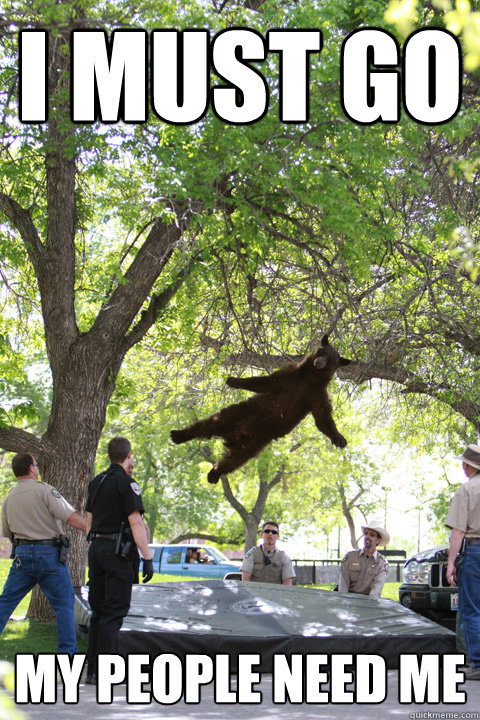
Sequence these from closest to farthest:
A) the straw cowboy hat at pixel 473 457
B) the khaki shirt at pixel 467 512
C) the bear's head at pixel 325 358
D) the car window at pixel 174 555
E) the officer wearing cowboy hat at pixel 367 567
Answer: the khaki shirt at pixel 467 512, the straw cowboy hat at pixel 473 457, the bear's head at pixel 325 358, the officer wearing cowboy hat at pixel 367 567, the car window at pixel 174 555

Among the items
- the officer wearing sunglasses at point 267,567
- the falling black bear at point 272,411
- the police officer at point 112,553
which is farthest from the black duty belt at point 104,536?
the officer wearing sunglasses at point 267,567

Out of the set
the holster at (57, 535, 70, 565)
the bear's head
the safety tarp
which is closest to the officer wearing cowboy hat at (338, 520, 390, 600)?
the safety tarp

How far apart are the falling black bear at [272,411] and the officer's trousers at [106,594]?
2596 mm

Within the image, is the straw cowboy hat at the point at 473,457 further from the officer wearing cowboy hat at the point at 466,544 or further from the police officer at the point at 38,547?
Result: the police officer at the point at 38,547

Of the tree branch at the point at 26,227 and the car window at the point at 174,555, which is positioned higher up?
the tree branch at the point at 26,227

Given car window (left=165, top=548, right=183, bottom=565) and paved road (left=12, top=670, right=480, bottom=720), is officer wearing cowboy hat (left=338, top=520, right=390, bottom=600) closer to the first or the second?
paved road (left=12, top=670, right=480, bottom=720)

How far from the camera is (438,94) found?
25.9 ft

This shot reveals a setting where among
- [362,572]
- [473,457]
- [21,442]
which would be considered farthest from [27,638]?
[473,457]

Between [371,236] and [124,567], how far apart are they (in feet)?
14.9

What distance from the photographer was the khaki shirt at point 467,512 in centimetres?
650

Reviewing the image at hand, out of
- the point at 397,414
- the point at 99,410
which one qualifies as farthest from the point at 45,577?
the point at 397,414

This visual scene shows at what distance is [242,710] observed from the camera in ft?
16.7

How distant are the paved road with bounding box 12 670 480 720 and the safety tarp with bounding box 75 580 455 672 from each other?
1009 mm

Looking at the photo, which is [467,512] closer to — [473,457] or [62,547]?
[473,457]
